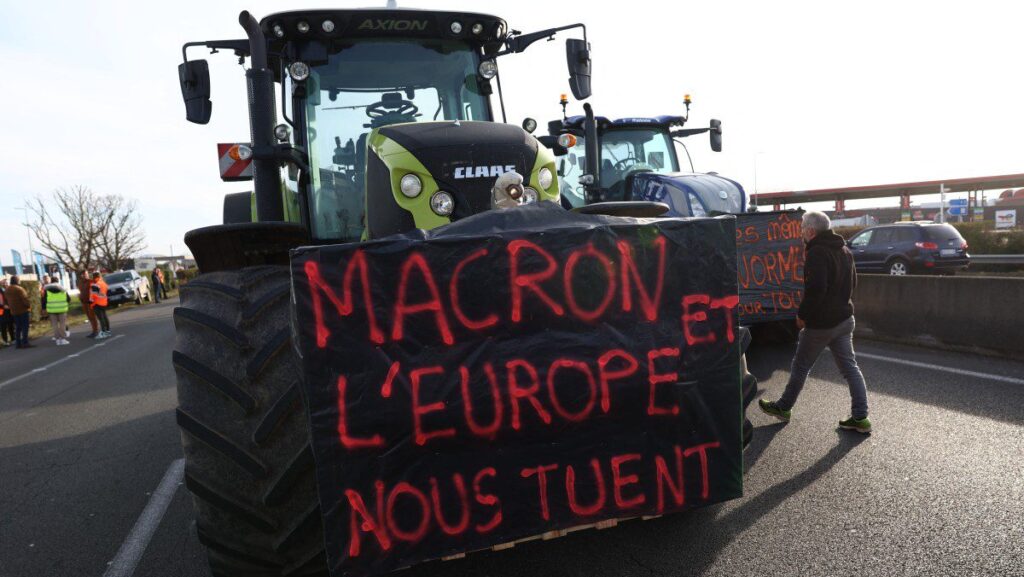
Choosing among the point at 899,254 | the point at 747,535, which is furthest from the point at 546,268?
the point at 899,254

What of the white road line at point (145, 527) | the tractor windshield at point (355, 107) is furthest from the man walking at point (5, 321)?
the tractor windshield at point (355, 107)

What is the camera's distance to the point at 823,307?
5.81 metres

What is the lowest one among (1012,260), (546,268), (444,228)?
(1012,260)

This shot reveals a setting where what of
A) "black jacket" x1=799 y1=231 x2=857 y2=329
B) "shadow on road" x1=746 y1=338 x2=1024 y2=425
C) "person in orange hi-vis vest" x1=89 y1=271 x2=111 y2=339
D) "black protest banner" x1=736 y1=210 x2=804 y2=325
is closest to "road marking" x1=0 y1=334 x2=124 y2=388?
"person in orange hi-vis vest" x1=89 y1=271 x2=111 y2=339

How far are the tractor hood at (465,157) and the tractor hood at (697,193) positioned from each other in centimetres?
624

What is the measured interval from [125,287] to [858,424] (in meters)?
39.2

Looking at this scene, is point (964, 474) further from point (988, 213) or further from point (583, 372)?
point (988, 213)

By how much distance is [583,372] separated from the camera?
2826 millimetres

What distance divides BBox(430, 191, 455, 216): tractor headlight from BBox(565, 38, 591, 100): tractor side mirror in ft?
6.29

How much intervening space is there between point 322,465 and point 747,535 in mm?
2402

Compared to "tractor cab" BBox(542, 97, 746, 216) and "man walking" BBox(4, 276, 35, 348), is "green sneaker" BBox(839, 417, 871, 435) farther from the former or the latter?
"man walking" BBox(4, 276, 35, 348)

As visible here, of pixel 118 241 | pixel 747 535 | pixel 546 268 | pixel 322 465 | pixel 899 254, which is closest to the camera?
pixel 322 465

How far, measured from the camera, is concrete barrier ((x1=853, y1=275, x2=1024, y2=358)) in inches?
325

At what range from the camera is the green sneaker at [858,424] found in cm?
549
